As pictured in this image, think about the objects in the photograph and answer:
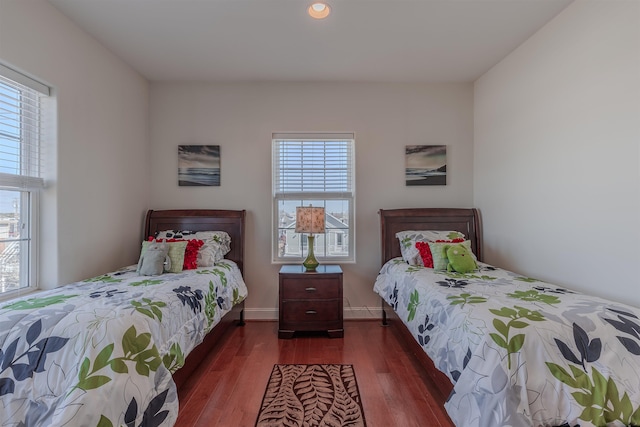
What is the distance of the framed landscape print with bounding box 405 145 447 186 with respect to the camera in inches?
132

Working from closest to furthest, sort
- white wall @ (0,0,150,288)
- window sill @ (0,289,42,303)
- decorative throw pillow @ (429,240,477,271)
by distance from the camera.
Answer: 1. window sill @ (0,289,42,303)
2. white wall @ (0,0,150,288)
3. decorative throw pillow @ (429,240,477,271)

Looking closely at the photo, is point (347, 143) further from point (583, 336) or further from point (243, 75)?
point (583, 336)

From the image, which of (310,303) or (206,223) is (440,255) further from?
(206,223)

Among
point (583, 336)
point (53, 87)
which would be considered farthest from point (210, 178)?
point (583, 336)

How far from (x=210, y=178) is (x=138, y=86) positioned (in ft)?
3.85

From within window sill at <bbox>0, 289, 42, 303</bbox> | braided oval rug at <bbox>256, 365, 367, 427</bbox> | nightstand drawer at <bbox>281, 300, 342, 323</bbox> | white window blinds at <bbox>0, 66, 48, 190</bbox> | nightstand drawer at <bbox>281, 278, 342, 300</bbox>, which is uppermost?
white window blinds at <bbox>0, 66, 48, 190</bbox>

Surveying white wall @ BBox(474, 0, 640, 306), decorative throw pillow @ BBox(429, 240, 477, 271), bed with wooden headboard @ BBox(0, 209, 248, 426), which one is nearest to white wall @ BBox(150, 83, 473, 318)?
decorative throw pillow @ BBox(429, 240, 477, 271)

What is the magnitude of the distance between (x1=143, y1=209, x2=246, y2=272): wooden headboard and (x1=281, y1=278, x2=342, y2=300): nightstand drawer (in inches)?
25.2

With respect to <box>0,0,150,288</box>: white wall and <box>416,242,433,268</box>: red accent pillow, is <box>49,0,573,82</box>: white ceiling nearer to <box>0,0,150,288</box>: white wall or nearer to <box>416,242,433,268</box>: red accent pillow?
<box>0,0,150,288</box>: white wall

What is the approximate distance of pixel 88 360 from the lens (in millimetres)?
1193

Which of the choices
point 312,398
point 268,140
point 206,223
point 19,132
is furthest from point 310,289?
point 19,132

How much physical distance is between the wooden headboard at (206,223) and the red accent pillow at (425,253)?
181 centimetres

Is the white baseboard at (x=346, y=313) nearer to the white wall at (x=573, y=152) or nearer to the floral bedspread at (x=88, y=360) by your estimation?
the white wall at (x=573, y=152)

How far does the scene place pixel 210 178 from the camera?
3.30 metres
